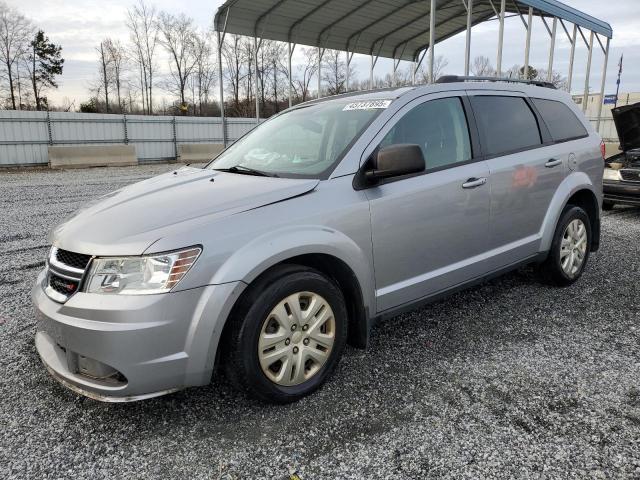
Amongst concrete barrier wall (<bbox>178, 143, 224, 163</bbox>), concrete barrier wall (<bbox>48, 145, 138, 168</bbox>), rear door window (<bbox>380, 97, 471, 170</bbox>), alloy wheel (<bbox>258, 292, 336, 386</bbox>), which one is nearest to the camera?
alloy wheel (<bbox>258, 292, 336, 386</bbox>)

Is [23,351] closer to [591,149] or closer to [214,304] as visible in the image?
[214,304]

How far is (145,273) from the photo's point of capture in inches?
84.9

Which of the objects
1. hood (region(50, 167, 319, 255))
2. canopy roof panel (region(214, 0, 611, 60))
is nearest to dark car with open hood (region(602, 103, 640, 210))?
hood (region(50, 167, 319, 255))

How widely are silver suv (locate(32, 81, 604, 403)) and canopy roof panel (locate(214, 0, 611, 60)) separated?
13519mm

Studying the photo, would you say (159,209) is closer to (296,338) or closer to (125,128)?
(296,338)

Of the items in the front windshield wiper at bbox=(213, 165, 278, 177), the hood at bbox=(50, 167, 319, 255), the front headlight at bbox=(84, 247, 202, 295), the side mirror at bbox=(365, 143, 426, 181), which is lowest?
the front headlight at bbox=(84, 247, 202, 295)

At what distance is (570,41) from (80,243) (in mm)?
20951

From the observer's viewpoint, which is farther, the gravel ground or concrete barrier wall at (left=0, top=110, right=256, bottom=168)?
concrete barrier wall at (left=0, top=110, right=256, bottom=168)

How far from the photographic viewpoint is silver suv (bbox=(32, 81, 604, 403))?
218 centimetres

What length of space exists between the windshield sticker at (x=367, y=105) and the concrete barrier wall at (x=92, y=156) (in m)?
18.0

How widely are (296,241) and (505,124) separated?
230cm

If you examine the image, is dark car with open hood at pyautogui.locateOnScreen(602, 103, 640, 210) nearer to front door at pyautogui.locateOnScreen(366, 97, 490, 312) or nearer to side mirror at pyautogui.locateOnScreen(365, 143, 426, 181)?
front door at pyautogui.locateOnScreen(366, 97, 490, 312)

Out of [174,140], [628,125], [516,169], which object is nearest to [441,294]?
[516,169]

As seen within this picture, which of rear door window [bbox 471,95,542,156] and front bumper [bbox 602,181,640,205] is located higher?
rear door window [bbox 471,95,542,156]
